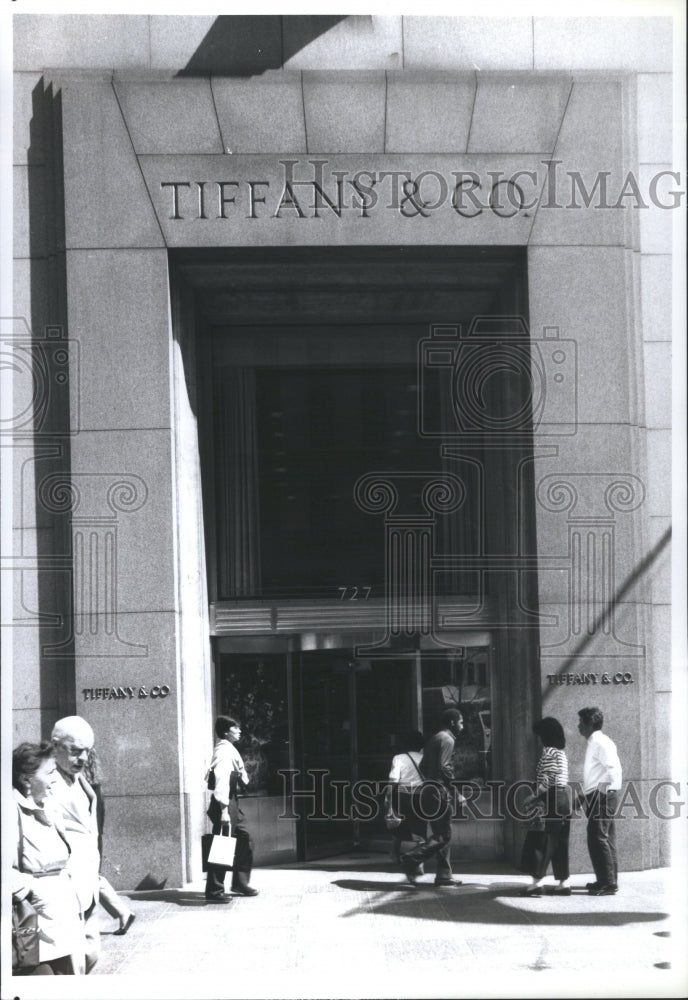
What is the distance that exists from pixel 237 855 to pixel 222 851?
0.19 m

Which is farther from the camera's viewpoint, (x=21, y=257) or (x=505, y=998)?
(x=21, y=257)

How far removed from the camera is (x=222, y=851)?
859 cm

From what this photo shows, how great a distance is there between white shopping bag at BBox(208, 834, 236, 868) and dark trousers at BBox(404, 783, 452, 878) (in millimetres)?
1339

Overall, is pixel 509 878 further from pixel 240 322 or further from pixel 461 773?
pixel 240 322

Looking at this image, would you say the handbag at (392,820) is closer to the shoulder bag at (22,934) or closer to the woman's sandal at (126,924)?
the woman's sandal at (126,924)

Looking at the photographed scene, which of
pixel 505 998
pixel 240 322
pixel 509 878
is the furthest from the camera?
pixel 240 322

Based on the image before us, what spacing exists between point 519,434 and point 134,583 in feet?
10.6

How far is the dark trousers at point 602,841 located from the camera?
28.2 feet

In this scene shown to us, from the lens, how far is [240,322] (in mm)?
9484

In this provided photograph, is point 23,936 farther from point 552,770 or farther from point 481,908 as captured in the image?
point 552,770

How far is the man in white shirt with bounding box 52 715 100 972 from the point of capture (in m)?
8.13

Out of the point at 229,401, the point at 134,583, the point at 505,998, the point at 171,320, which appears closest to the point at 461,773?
the point at 505,998

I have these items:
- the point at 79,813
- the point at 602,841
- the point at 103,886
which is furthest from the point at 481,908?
the point at 79,813

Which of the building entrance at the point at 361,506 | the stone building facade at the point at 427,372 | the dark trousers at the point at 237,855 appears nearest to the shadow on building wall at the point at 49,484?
the stone building facade at the point at 427,372
